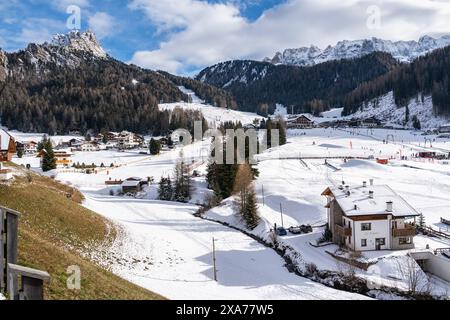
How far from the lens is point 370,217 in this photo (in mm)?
37781

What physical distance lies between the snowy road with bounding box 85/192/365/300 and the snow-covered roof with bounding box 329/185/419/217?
26.4ft

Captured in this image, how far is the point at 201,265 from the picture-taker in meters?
35.2

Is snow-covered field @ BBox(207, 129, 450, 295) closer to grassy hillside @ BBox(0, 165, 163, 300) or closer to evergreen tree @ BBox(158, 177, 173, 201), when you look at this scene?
evergreen tree @ BBox(158, 177, 173, 201)

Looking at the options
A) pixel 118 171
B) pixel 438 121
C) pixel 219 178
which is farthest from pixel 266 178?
pixel 438 121

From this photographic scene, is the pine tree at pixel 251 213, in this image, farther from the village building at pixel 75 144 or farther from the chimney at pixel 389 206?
the village building at pixel 75 144

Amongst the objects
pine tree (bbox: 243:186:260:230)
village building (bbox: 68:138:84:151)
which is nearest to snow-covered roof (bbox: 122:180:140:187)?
pine tree (bbox: 243:186:260:230)

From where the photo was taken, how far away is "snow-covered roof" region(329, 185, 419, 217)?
38094mm

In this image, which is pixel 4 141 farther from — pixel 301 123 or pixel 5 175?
pixel 301 123

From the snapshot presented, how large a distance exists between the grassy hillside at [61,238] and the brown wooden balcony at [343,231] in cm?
2011

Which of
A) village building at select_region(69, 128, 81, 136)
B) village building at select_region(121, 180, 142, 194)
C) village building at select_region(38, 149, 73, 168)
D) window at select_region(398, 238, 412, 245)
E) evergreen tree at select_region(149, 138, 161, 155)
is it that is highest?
village building at select_region(69, 128, 81, 136)

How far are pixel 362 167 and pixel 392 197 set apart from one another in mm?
43148

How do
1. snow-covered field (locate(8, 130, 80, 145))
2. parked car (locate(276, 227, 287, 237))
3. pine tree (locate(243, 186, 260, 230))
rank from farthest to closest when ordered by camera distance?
snow-covered field (locate(8, 130, 80, 145)), pine tree (locate(243, 186, 260, 230)), parked car (locate(276, 227, 287, 237))

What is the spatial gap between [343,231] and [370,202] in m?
3.84
